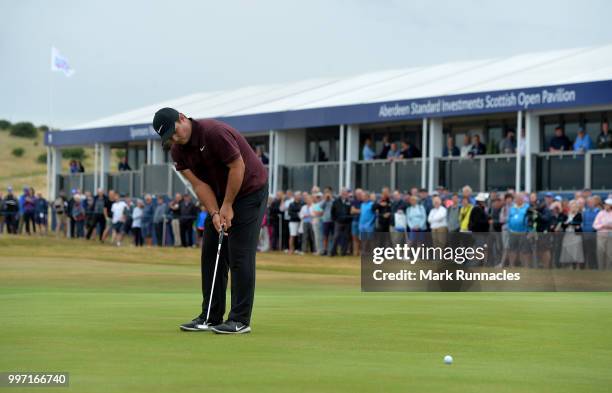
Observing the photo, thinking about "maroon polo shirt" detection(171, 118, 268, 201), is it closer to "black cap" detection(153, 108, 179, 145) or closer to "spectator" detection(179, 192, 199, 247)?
"black cap" detection(153, 108, 179, 145)

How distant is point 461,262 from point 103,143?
36764 millimetres

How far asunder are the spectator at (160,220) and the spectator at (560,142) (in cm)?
1502

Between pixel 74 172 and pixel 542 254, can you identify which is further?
pixel 74 172

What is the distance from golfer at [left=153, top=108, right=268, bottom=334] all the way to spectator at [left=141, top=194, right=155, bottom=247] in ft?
106

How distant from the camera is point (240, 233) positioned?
10.2 m

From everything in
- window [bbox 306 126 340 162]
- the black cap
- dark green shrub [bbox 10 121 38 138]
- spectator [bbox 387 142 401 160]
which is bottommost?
the black cap

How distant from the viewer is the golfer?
989 cm

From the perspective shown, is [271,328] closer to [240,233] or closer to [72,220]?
[240,233]

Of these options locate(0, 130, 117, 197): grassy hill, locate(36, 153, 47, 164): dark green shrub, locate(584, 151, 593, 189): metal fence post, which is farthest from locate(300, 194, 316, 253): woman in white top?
locate(36, 153, 47, 164): dark green shrub

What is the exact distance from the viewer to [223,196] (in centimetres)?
1026

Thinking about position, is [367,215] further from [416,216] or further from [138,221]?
[138,221]

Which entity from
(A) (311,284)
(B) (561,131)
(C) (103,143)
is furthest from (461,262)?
(C) (103,143)

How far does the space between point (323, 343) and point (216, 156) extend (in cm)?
197

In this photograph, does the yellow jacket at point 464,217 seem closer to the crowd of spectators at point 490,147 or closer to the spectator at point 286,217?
the crowd of spectators at point 490,147
